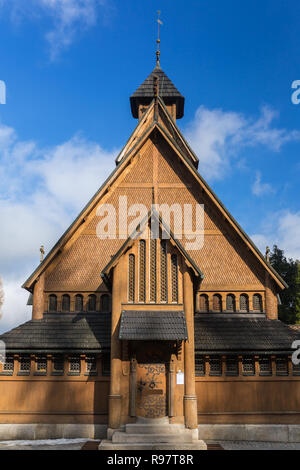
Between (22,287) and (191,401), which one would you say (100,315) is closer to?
(22,287)

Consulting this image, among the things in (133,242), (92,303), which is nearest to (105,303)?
(92,303)

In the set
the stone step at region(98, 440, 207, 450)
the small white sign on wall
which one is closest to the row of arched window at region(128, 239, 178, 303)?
the small white sign on wall

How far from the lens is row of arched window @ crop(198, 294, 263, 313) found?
17.3m

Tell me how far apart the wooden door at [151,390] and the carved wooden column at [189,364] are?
0.75 metres

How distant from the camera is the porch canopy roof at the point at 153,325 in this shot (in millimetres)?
13810

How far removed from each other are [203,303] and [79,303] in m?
5.16

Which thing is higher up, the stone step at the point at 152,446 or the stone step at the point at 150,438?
the stone step at the point at 150,438

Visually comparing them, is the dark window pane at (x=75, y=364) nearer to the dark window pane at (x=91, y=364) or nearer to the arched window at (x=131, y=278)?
the dark window pane at (x=91, y=364)

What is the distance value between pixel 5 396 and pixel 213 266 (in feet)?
31.3

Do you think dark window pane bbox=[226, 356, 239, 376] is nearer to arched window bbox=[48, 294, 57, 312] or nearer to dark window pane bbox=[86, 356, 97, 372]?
dark window pane bbox=[86, 356, 97, 372]

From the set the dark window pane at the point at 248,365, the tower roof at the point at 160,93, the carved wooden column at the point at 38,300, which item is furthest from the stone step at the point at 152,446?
the tower roof at the point at 160,93

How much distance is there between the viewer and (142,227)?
1531 cm

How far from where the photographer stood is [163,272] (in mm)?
15258
